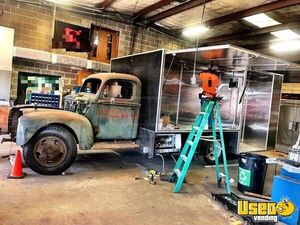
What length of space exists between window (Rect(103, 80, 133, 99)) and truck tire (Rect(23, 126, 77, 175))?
1.10m

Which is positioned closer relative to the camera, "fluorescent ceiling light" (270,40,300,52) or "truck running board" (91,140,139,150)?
"truck running board" (91,140,139,150)

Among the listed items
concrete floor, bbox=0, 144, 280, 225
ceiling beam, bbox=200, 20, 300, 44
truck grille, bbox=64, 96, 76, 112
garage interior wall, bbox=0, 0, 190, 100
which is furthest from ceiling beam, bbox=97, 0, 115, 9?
concrete floor, bbox=0, 144, 280, 225

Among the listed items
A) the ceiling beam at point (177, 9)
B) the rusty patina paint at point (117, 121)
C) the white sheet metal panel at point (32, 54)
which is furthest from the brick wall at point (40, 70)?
the rusty patina paint at point (117, 121)

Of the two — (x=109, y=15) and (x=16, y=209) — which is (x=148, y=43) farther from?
(x=16, y=209)

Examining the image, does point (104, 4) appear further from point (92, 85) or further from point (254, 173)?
point (254, 173)

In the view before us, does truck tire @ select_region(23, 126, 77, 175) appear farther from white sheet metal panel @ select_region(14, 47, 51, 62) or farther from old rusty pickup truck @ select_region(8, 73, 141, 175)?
white sheet metal panel @ select_region(14, 47, 51, 62)

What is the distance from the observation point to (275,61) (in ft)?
16.6

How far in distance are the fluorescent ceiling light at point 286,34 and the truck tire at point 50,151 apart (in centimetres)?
703

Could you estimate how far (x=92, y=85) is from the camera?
5594 mm

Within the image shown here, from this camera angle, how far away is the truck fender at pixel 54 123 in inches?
164

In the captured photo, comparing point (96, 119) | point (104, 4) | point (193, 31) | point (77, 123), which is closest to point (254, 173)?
point (96, 119)

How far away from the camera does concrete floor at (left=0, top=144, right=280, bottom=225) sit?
3.04 m

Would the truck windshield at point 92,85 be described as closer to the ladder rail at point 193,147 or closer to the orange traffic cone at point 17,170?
the orange traffic cone at point 17,170

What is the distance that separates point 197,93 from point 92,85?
3.03 metres
